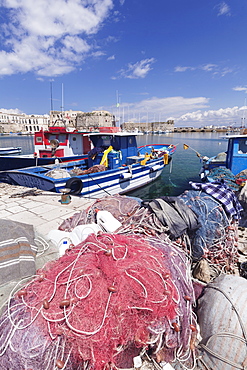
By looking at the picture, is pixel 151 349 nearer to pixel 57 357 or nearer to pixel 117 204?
pixel 57 357

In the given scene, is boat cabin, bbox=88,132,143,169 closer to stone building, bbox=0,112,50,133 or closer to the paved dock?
the paved dock

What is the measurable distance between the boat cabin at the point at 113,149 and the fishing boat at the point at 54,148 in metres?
1.78

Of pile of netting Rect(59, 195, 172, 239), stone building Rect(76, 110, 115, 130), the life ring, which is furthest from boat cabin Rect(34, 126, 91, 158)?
stone building Rect(76, 110, 115, 130)

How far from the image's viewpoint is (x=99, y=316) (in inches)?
64.7

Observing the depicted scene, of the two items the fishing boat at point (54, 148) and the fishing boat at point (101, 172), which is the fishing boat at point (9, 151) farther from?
the fishing boat at point (101, 172)

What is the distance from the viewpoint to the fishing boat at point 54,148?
39.0ft

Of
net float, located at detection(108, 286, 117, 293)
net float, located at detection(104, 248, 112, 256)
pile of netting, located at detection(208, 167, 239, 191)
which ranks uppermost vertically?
net float, located at detection(104, 248, 112, 256)

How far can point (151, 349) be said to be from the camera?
1.88 m

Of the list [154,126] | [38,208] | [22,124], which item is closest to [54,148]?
[38,208]

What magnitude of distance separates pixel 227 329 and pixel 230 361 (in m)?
0.26

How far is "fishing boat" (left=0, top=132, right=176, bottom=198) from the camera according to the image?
25.7 ft

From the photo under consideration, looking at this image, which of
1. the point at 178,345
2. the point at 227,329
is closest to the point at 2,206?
the point at 178,345

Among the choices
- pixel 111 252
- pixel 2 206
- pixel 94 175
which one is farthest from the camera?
pixel 94 175

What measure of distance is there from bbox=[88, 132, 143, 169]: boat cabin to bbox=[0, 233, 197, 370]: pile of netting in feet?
28.6
